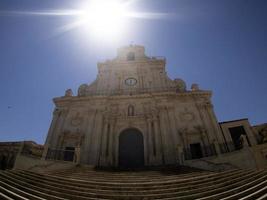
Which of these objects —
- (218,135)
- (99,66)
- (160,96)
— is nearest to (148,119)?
(160,96)

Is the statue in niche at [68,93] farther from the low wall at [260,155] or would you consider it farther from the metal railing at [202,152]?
the low wall at [260,155]

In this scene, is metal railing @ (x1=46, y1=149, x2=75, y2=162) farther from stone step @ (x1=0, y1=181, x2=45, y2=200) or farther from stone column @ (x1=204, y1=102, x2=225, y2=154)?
stone column @ (x1=204, y1=102, x2=225, y2=154)

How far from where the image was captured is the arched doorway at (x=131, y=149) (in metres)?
14.9

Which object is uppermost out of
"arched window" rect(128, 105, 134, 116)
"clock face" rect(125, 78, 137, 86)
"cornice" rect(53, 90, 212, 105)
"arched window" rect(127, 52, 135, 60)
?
"arched window" rect(127, 52, 135, 60)

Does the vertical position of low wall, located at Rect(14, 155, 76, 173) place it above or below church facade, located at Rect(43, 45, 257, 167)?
below

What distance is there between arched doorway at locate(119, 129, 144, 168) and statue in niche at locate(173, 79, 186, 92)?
22.6ft

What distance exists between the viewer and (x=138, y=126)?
16797 millimetres

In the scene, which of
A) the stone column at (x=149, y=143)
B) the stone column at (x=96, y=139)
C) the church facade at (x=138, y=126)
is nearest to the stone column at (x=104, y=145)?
the church facade at (x=138, y=126)

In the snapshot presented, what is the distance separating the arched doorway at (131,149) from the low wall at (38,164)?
4731 millimetres

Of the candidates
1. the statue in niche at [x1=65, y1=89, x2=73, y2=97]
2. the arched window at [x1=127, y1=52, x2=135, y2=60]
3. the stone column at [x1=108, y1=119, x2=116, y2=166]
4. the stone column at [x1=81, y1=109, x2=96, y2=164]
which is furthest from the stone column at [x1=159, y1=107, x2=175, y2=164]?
the arched window at [x1=127, y1=52, x2=135, y2=60]

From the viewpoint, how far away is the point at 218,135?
49.4 ft

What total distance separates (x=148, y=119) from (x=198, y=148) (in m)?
5.05

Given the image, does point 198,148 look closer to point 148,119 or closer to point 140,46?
point 148,119

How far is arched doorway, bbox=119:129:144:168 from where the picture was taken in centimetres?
1492
